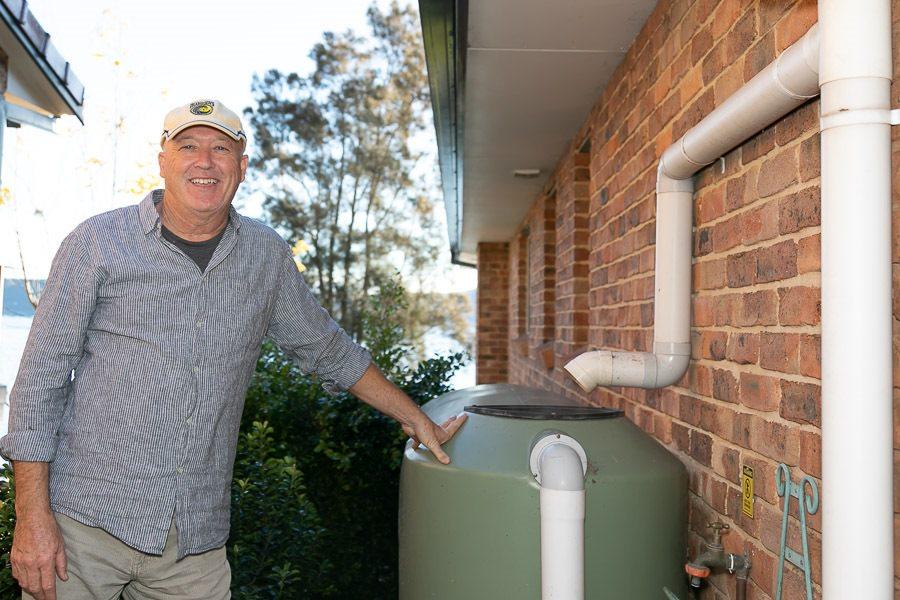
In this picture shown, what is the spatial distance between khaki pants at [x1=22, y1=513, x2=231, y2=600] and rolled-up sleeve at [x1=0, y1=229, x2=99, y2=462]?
0.66 feet

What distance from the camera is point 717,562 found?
1966 millimetres

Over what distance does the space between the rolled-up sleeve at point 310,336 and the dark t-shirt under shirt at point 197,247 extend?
219 millimetres

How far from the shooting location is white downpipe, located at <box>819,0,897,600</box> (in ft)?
4.29

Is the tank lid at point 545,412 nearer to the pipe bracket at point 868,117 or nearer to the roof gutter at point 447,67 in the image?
the pipe bracket at point 868,117

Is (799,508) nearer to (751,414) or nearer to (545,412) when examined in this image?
(751,414)

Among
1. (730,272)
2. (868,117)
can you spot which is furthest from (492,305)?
(868,117)

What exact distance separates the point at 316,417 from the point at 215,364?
223cm

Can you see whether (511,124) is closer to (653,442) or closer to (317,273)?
(653,442)

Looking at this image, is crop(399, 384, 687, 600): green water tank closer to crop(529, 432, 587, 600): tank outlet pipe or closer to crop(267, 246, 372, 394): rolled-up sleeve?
crop(529, 432, 587, 600): tank outlet pipe

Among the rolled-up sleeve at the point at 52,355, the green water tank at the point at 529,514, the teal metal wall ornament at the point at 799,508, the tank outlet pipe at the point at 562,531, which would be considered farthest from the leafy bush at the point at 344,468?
the teal metal wall ornament at the point at 799,508

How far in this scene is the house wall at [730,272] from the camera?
1646 millimetres

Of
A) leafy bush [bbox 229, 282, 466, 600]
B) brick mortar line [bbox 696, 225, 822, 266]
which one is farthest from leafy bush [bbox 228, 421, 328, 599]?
brick mortar line [bbox 696, 225, 822, 266]

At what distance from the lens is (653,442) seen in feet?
7.55

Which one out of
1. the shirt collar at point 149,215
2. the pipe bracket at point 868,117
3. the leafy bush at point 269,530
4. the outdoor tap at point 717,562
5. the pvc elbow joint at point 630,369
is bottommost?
the leafy bush at point 269,530
